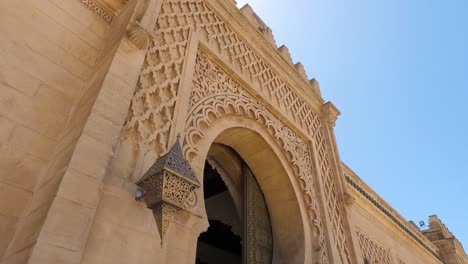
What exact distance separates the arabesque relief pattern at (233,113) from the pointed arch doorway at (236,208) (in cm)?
65

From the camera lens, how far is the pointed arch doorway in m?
4.33

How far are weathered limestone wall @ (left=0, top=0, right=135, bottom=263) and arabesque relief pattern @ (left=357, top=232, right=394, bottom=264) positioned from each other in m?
5.60

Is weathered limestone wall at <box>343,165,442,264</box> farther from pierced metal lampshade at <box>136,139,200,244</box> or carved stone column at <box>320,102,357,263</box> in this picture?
pierced metal lampshade at <box>136,139,200,244</box>

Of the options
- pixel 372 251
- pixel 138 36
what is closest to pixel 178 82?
pixel 138 36

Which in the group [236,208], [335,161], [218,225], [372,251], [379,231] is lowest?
[236,208]

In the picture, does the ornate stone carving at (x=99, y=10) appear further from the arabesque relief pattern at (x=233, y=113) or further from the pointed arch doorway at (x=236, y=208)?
the pointed arch doorway at (x=236, y=208)

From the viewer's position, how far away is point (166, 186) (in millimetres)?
2312

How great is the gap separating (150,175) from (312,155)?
3.60 m

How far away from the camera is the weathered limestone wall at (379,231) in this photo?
669 cm

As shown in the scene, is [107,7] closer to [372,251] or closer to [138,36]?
[138,36]

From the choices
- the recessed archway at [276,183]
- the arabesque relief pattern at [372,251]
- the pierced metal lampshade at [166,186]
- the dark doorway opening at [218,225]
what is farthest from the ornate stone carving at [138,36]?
the arabesque relief pattern at [372,251]

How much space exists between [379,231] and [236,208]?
4366mm

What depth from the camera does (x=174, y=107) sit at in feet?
10.4

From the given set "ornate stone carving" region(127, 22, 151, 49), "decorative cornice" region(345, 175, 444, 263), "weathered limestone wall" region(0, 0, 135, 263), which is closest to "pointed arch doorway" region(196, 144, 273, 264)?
"ornate stone carving" region(127, 22, 151, 49)
